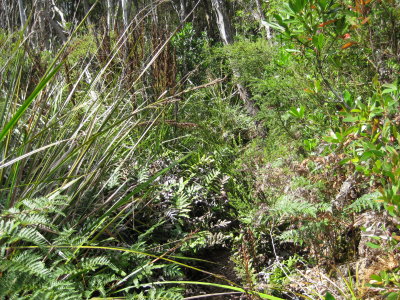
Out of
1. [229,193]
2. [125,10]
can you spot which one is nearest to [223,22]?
[125,10]

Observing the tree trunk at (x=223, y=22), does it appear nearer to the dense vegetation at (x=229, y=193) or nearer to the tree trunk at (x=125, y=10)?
the tree trunk at (x=125, y=10)

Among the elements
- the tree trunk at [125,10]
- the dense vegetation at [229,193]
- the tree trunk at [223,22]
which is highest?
the tree trunk at [125,10]

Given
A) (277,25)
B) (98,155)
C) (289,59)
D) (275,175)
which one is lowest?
(275,175)

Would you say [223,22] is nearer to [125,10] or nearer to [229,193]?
[125,10]

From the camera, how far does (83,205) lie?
1979 millimetres

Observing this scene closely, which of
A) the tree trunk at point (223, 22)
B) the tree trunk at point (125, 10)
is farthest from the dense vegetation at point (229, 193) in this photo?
the tree trunk at point (223, 22)

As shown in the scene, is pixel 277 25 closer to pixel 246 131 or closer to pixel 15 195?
pixel 15 195

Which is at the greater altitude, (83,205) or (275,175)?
(83,205)

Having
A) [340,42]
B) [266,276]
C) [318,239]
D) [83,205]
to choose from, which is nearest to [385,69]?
[340,42]

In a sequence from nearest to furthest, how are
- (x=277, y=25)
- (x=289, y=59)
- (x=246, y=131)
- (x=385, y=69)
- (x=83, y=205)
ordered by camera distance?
(x=277, y=25) < (x=83, y=205) < (x=385, y=69) < (x=289, y=59) < (x=246, y=131)

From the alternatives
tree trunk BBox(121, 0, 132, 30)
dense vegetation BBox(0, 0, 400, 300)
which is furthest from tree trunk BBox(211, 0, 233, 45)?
dense vegetation BBox(0, 0, 400, 300)

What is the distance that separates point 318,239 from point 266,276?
11.8 inches

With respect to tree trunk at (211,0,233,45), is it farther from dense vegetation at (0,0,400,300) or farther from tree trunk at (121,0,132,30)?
dense vegetation at (0,0,400,300)

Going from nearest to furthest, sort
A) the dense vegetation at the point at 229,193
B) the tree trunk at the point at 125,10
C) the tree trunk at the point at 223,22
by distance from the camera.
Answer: the dense vegetation at the point at 229,193 → the tree trunk at the point at 125,10 → the tree trunk at the point at 223,22
